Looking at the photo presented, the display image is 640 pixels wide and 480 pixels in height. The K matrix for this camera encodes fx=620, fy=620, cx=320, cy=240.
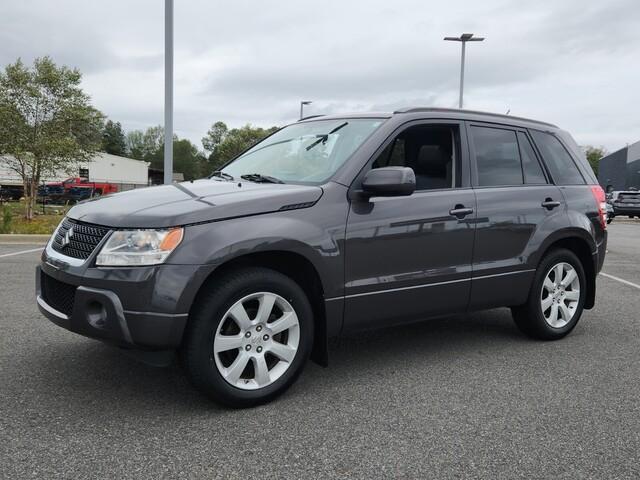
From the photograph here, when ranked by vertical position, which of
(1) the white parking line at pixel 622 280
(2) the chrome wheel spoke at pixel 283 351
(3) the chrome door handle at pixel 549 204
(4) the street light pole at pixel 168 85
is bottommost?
(1) the white parking line at pixel 622 280

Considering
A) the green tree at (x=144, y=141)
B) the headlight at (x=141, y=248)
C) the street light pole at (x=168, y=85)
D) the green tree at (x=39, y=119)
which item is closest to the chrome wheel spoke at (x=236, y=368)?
the headlight at (x=141, y=248)

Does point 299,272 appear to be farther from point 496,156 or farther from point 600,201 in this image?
point 600,201

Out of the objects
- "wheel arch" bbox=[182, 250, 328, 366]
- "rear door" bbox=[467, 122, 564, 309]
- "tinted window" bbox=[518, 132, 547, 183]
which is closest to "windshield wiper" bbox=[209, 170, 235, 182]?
"wheel arch" bbox=[182, 250, 328, 366]

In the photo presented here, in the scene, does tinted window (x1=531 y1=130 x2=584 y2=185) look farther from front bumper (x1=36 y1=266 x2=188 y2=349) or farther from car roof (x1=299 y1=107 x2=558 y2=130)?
front bumper (x1=36 y1=266 x2=188 y2=349)

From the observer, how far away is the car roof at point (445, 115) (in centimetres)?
428

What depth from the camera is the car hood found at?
10.6 ft

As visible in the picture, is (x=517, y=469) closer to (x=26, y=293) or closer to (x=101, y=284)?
(x=101, y=284)

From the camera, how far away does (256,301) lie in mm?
3465

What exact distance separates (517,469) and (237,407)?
58.2 inches

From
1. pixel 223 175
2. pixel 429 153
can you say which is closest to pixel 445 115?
pixel 429 153

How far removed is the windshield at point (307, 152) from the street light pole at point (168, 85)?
7.90 meters

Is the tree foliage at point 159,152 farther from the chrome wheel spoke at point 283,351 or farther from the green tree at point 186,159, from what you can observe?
the chrome wheel spoke at point 283,351

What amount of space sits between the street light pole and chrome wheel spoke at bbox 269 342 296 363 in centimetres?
926

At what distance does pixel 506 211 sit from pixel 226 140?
103 m
